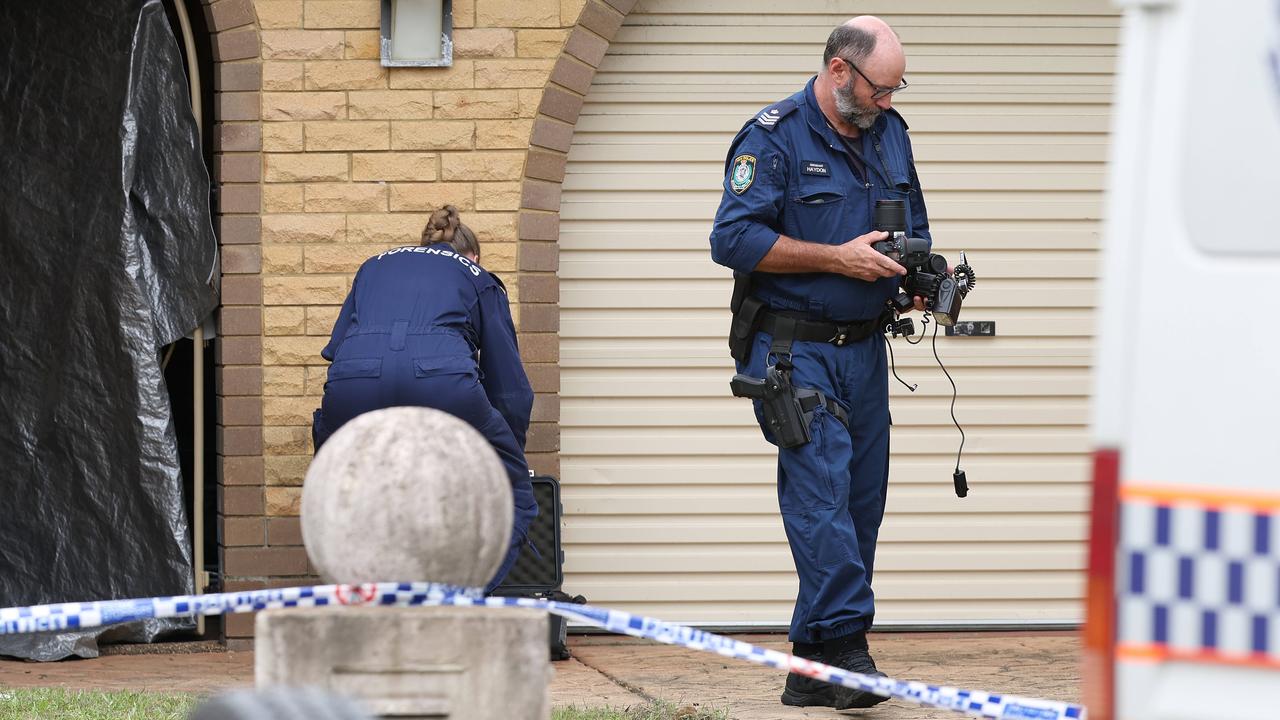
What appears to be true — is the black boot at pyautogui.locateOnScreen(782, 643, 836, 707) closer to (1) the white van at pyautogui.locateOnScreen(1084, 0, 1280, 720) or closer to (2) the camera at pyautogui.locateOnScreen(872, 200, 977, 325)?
(2) the camera at pyautogui.locateOnScreen(872, 200, 977, 325)

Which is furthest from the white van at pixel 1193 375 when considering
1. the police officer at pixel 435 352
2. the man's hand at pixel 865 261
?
the police officer at pixel 435 352

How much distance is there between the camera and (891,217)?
502cm

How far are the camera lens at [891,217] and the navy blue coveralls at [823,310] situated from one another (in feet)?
0.34

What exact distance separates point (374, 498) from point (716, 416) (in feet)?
12.1

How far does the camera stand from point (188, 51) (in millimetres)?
6559

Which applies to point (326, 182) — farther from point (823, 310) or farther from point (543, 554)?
point (823, 310)

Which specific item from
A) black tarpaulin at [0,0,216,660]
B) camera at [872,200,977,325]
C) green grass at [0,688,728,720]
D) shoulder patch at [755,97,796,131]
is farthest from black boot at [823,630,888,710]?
black tarpaulin at [0,0,216,660]

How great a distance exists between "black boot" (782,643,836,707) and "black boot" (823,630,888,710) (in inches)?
1.6

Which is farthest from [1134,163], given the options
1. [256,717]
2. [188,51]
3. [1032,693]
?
[188,51]

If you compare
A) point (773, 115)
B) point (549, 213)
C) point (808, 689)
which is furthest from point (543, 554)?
point (773, 115)

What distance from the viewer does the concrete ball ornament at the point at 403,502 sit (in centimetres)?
324

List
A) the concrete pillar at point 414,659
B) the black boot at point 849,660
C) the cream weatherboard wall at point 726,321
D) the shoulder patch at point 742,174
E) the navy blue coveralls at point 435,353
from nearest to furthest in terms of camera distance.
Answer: the concrete pillar at point 414,659 < the black boot at point 849,660 < the shoulder patch at point 742,174 < the navy blue coveralls at point 435,353 < the cream weatherboard wall at point 726,321

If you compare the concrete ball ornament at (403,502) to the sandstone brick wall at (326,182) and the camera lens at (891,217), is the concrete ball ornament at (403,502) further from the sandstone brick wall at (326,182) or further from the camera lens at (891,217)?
the sandstone brick wall at (326,182)

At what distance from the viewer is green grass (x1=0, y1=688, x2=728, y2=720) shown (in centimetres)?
501
